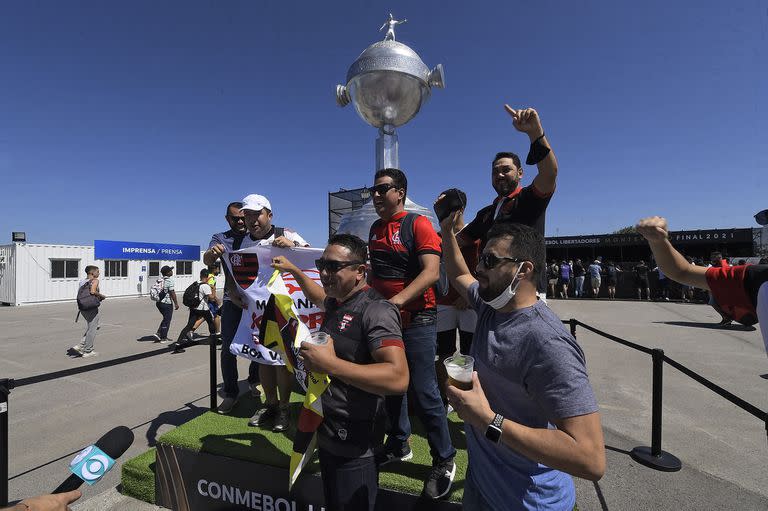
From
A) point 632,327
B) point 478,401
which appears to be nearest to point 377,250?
point 478,401

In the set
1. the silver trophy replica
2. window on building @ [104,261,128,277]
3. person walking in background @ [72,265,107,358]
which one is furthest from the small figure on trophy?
window on building @ [104,261,128,277]

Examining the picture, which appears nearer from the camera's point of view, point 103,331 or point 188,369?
point 188,369

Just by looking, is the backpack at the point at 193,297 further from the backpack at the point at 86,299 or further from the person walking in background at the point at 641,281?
the person walking in background at the point at 641,281

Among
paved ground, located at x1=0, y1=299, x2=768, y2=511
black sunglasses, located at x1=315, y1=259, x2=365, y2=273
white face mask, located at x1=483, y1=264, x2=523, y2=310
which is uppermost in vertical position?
black sunglasses, located at x1=315, y1=259, x2=365, y2=273

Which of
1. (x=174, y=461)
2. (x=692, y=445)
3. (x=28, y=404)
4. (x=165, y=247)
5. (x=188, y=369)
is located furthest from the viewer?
(x=165, y=247)

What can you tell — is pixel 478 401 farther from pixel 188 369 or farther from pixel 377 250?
pixel 188 369

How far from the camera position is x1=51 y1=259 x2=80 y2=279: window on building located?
21.0 m

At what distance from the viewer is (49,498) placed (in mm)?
1249

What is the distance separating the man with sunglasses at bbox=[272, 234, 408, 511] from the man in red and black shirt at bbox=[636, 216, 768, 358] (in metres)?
1.22

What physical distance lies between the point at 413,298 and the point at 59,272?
26316 mm

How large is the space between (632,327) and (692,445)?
7846mm

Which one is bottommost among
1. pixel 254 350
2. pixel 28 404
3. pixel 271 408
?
pixel 28 404

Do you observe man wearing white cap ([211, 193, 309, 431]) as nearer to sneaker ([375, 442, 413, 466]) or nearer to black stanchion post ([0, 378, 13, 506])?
sneaker ([375, 442, 413, 466])

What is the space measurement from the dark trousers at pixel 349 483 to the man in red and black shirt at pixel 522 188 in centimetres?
123
